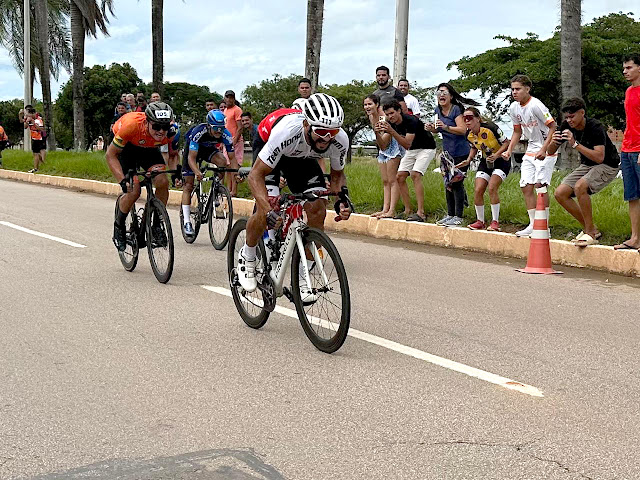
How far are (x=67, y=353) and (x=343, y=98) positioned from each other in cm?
6009

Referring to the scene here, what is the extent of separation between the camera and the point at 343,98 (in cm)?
6550

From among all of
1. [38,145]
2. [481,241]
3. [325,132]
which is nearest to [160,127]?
[325,132]

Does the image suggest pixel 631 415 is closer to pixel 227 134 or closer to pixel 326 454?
pixel 326 454

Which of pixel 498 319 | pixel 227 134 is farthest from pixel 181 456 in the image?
pixel 227 134

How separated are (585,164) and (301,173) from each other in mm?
4872

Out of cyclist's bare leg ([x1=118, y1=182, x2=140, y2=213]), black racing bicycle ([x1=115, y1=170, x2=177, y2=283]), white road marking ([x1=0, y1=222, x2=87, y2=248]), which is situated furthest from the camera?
white road marking ([x1=0, y1=222, x2=87, y2=248])

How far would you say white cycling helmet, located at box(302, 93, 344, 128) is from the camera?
6297mm

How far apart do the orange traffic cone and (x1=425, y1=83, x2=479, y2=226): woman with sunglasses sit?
2.61m

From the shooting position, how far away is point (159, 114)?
29.8 feet

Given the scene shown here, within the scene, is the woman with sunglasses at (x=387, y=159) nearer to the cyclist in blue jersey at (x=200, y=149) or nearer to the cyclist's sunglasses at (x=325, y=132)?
the cyclist in blue jersey at (x=200, y=149)

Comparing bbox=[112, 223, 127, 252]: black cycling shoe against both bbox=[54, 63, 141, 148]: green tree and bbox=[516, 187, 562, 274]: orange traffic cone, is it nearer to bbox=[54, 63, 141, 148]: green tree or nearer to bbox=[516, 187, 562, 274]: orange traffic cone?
bbox=[516, 187, 562, 274]: orange traffic cone

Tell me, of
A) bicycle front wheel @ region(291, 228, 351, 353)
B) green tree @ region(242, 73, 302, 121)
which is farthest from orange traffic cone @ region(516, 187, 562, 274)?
green tree @ region(242, 73, 302, 121)

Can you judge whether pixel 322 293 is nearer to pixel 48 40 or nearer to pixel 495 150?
pixel 495 150

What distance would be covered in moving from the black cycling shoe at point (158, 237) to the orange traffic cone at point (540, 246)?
13.0 ft
